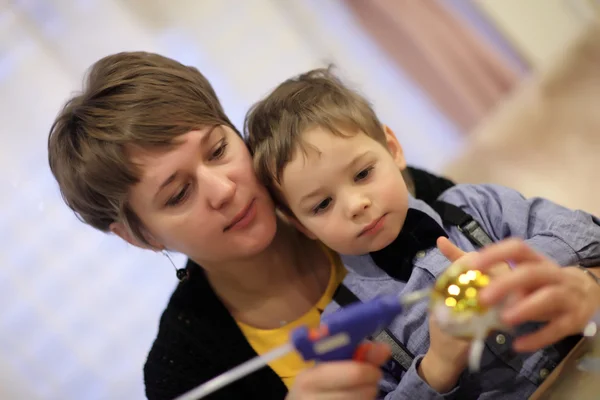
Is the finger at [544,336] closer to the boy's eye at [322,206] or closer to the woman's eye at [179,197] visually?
the boy's eye at [322,206]

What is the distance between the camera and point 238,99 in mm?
1816

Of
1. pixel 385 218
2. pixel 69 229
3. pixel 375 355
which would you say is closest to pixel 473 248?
pixel 385 218

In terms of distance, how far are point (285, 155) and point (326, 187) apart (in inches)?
3.7

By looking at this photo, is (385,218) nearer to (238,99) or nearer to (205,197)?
(205,197)

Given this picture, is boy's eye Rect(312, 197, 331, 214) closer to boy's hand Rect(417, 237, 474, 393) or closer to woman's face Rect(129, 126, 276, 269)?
woman's face Rect(129, 126, 276, 269)

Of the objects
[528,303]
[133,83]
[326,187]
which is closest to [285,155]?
[326,187]

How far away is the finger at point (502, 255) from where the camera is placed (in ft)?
1.85

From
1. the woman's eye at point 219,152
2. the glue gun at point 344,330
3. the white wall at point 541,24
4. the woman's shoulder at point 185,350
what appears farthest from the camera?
the white wall at point 541,24

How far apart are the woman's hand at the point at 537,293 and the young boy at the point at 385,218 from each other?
0.14 m

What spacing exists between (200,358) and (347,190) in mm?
485

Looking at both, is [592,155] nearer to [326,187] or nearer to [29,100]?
[326,187]

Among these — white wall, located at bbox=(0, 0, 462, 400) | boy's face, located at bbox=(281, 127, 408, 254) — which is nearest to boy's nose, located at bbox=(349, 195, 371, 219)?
boy's face, located at bbox=(281, 127, 408, 254)

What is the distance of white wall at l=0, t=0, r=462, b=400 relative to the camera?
137cm

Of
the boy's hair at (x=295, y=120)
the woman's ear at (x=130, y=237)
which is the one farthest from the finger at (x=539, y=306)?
the woman's ear at (x=130, y=237)
